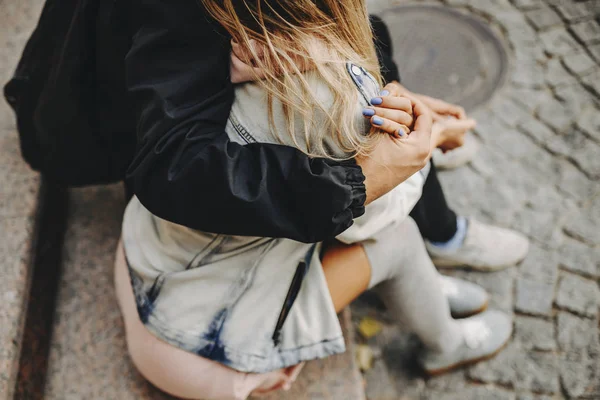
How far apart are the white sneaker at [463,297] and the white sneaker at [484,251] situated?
13cm

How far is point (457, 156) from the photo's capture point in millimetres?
2635

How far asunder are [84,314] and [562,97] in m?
2.55

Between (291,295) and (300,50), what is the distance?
0.64 m

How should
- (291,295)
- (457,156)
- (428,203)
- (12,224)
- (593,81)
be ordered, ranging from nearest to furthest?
(291,295) < (12,224) < (428,203) < (457,156) < (593,81)

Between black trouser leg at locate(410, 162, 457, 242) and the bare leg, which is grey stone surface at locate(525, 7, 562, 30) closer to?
black trouser leg at locate(410, 162, 457, 242)

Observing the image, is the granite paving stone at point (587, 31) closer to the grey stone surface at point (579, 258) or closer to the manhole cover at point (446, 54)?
the manhole cover at point (446, 54)

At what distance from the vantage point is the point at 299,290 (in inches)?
56.7

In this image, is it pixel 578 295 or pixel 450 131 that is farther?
pixel 578 295

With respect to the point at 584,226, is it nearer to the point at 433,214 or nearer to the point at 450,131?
the point at 433,214

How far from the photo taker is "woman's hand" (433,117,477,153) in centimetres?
184

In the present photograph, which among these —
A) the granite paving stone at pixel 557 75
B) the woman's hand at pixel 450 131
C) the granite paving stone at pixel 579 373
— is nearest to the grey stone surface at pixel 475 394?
the granite paving stone at pixel 579 373

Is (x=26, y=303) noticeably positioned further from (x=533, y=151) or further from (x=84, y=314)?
(x=533, y=151)

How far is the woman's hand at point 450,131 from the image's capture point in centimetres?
184

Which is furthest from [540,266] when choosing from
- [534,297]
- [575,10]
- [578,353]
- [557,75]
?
[575,10]
